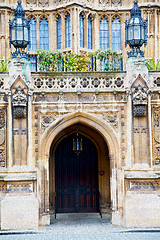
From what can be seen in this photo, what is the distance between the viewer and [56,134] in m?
17.0

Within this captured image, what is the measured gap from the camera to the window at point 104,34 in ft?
85.3

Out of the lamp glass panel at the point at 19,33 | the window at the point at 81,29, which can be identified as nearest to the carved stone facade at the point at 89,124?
the lamp glass panel at the point at 19,33

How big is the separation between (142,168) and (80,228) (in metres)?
3.07

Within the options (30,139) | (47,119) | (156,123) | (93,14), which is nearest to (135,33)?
(156,123)

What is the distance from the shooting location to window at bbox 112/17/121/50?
2600cm

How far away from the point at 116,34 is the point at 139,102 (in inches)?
402

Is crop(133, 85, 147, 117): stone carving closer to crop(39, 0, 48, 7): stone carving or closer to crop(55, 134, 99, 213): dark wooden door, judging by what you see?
crop(55, 134, 99, 213): dark wooden door

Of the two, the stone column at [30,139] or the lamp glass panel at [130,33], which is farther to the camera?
the lamp glass panel at [130,33]

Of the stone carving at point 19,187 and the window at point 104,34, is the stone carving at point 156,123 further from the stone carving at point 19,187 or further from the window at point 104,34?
the window at point 104,34

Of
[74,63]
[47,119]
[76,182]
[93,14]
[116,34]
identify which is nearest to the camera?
[47,119]

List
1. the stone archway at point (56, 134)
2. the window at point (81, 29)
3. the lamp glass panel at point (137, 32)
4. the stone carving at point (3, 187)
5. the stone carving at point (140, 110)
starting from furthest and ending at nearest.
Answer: the window at point (81, 29) → the lamp glass panel at point (137, 32) → the stone archway at point (56, 134) → the stone carving at point (140, 110) → the stone carving at point (3, 187)

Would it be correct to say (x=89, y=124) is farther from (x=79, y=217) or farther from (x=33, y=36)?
(x=33, y=36)

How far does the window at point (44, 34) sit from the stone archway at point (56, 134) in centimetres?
975

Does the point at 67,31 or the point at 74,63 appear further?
the point at 67,31
